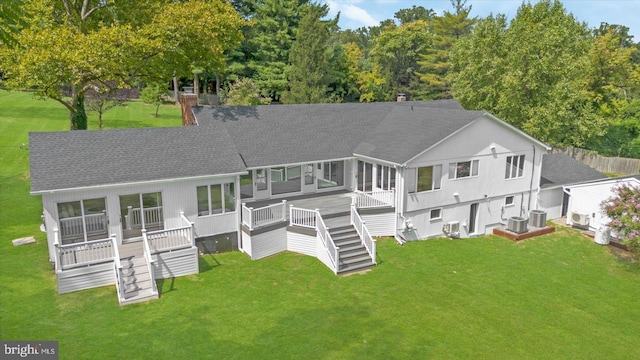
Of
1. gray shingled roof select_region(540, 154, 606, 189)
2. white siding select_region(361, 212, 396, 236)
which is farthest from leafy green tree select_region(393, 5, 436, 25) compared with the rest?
white siding select_region(361, 212, 396, 236)

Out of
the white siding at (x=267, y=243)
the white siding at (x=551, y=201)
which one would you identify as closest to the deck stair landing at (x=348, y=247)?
the white siding at (x=267, y=243)

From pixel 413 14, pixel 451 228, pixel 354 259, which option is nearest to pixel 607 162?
pixel 451 228

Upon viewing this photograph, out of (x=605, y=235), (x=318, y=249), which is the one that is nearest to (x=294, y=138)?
(x=318, y=249)

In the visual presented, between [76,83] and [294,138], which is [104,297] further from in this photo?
[76,83]

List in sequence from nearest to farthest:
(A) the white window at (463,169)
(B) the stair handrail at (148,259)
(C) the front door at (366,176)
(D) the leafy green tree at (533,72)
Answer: (B) the stair handrail at (148,259) < (A) the white window at (463,169) < (C) the front door at (366,176) < (D) the leafy green tree at (533,72)

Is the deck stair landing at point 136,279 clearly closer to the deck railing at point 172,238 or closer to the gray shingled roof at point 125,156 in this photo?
the deck railing at point 172,238

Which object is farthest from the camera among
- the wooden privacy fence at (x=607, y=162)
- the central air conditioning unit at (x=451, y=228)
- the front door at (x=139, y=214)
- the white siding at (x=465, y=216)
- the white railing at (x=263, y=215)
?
the wooden privacy fence at (x=607, y=162)

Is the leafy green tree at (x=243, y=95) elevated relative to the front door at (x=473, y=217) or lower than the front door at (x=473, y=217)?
elevated
